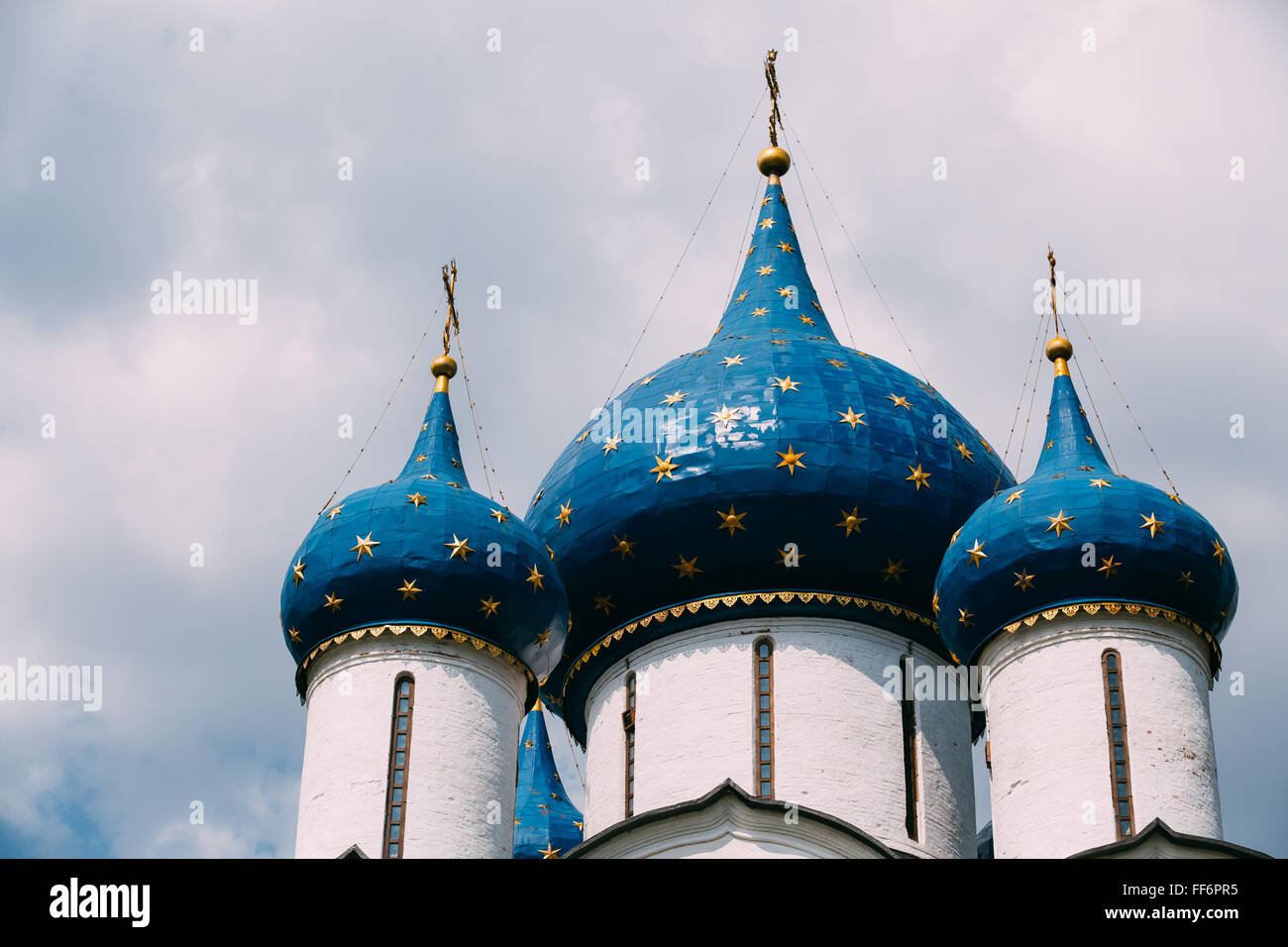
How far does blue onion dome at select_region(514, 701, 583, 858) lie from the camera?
2152 cm

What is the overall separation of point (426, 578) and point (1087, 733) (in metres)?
5.11

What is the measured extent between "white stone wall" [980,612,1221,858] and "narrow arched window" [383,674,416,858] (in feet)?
14.4

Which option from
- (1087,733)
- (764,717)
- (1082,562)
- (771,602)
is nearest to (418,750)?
(764,717)

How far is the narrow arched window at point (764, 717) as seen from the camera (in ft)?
58.3

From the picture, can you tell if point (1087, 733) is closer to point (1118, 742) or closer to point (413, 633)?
point (1118, 742)

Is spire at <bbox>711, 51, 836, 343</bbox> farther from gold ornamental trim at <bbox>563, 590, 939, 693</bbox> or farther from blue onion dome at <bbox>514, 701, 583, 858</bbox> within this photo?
blue onion dome at <bbox>514, 701, 583, 858</bbox>

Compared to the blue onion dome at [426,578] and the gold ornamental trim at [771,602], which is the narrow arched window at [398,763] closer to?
the blue onion dome at [426,578]

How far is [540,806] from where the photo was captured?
21953 mm

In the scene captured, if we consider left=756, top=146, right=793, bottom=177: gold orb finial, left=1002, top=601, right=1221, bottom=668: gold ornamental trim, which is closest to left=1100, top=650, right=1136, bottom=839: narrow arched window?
left=1002, top=601, right=1221, bottom=668: gold ornamental trim
